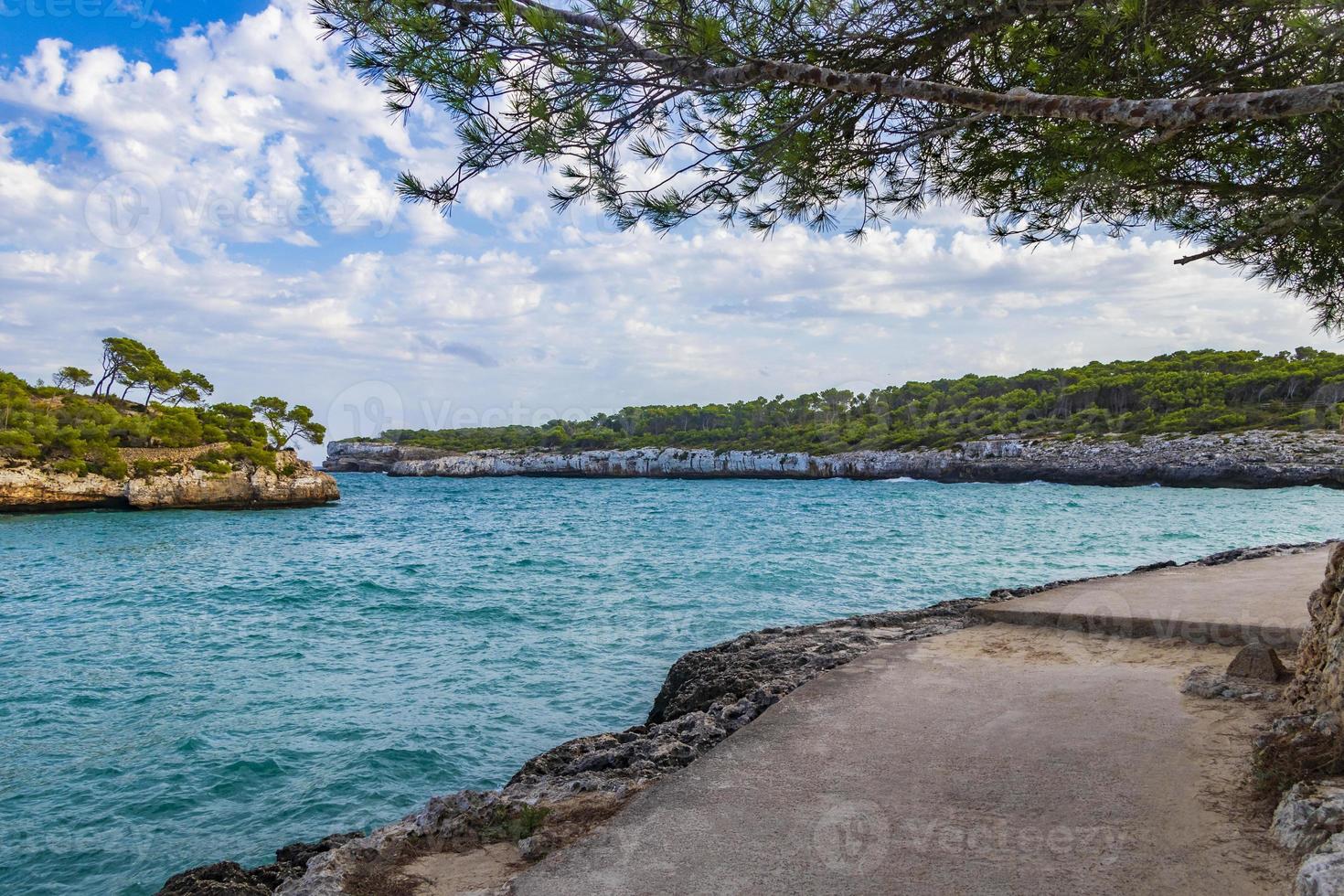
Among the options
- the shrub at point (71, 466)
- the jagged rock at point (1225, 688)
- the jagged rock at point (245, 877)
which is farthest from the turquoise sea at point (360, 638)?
the shrub at point (71, 466)

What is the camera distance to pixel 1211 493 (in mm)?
43844

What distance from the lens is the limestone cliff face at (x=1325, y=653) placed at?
3.45m

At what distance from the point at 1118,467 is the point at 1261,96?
58.7m

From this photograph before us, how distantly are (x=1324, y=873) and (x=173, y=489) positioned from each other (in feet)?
167

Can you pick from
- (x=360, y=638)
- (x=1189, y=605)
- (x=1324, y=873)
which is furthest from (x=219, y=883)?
(x=360, y=638)

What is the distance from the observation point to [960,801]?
136 inches

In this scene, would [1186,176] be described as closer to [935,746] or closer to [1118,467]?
[935,746]

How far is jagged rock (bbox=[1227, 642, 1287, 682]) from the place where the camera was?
492cm

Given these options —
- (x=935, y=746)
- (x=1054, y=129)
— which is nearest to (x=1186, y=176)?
(x=1054, y=129)

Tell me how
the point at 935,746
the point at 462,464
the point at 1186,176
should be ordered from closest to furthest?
1. the point at 935,746
2. the point at 1186,176
3. the point at 462,464

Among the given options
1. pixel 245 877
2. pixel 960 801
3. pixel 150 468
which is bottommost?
pixel 245 877

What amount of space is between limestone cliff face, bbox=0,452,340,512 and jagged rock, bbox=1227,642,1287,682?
48.9 metres

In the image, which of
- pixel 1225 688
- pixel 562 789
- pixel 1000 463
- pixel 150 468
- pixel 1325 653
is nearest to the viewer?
pixel 1325 653

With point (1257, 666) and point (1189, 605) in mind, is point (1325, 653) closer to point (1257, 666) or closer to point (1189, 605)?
point (1257, 666)
